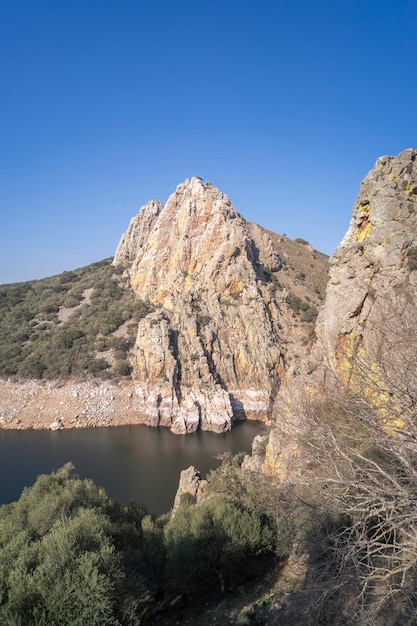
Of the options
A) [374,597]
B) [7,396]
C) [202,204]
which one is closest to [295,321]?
[202,204]

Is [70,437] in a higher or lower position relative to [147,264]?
lower

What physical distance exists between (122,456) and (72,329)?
22.0 meters

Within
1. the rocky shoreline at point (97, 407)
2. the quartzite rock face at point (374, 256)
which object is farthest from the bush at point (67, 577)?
the rocky shoreline at point (97, 407)

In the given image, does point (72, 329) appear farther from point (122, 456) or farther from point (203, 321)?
point (122, 456)

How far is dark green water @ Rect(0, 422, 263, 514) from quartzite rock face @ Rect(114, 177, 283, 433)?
99.4 inches

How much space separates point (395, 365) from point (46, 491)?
12.6 meters

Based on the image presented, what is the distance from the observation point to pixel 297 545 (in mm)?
10836

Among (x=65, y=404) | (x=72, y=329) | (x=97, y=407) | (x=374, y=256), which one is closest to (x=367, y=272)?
(x=374, y=256)

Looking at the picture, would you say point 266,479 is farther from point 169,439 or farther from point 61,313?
point 61,313

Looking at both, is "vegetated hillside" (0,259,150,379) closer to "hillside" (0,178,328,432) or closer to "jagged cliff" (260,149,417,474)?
"hillside" (0,178,328,432)

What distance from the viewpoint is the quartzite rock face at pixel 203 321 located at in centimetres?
3616

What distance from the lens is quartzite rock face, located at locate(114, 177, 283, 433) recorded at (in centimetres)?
3616

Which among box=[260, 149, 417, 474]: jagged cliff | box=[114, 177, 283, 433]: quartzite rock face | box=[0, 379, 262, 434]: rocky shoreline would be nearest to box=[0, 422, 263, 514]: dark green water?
box=[0, 379, 262, 434]: rocky shoreline

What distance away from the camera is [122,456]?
89.8ft
